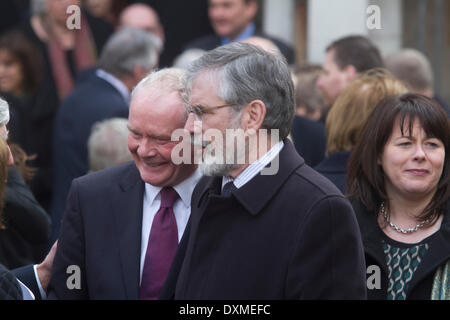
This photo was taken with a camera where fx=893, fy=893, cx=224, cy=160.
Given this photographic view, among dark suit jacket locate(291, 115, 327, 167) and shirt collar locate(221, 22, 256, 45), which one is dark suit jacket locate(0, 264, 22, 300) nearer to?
dark suit jacket locate(291, 115, 327, 167)

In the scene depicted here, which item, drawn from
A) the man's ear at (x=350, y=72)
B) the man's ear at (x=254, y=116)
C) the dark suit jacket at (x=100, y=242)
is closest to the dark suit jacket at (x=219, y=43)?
the man's ear at (x=350, y=72)

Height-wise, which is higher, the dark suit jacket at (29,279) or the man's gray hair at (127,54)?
the man's gray hair at (127,54)

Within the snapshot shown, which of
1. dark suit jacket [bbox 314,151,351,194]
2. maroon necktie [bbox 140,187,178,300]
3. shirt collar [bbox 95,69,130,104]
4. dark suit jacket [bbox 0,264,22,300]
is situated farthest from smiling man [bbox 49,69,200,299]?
shirt collar [bbox 95,69,130,104]

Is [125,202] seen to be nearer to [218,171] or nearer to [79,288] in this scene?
[79,288]

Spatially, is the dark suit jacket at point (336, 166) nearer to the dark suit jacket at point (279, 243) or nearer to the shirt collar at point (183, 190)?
the shirt collar at point (183, 190)

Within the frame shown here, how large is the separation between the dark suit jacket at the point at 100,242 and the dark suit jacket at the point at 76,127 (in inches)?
105

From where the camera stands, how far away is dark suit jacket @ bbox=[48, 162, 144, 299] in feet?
11.3

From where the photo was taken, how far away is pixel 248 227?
3.01 m

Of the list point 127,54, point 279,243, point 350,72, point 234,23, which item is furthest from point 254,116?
point 234,23

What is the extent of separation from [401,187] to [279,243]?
131 cm

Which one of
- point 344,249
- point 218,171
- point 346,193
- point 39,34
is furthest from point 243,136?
point 39,34

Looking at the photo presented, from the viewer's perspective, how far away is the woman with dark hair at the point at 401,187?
3889 mm

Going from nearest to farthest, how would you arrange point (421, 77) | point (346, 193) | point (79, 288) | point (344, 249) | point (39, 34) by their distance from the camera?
point (344, 249)
point (79, 288)
point (346, 193)
point (421, 77)
point (39, 34)

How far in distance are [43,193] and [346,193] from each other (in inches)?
137
